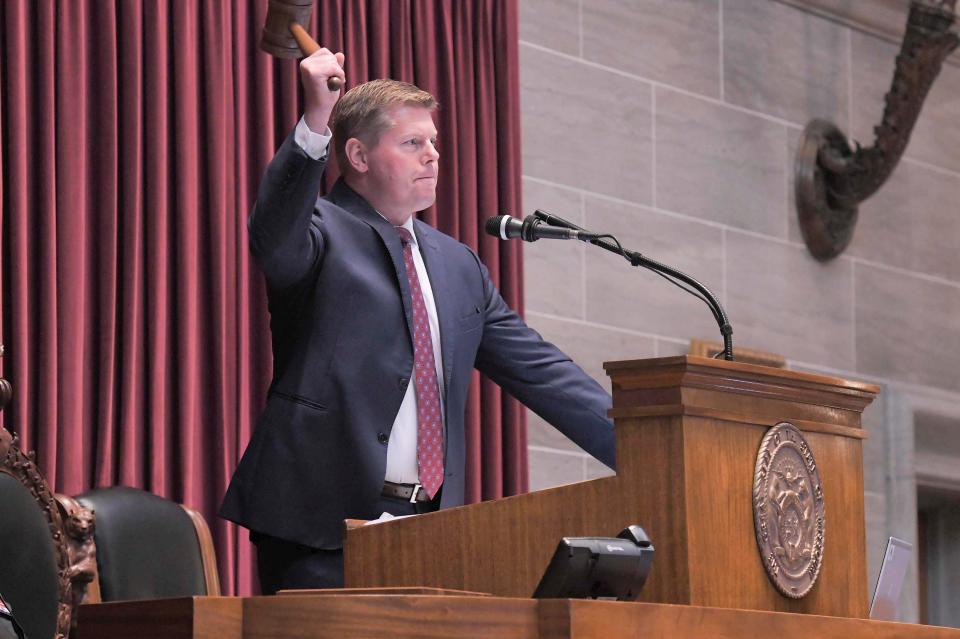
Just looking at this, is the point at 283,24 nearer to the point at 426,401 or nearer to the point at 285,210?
the point at 285,210

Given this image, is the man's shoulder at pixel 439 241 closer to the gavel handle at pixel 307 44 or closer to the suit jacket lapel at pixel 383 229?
the suit jacket lapel at pixel 383 229

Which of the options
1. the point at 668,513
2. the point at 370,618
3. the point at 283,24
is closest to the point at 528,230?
the point at 283,24

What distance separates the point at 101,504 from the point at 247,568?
0.89 m

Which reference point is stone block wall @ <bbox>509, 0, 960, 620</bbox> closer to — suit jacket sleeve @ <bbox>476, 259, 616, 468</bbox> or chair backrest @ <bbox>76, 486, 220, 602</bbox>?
chair backrest @ <bbox>76, 486, 220, 602</bbox>

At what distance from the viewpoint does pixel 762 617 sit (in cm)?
213

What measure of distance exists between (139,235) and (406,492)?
1547 millimetres

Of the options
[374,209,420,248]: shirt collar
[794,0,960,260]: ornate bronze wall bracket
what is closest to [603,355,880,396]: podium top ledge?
[374,209,420,248]: shirt collar

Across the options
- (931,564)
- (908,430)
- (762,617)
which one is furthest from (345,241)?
(931,564)

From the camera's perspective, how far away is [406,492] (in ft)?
9.83

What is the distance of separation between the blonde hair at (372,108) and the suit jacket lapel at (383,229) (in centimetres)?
5

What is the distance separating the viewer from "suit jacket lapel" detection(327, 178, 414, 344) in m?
3.12

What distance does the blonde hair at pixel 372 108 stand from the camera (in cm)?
329

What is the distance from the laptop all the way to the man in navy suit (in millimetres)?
534

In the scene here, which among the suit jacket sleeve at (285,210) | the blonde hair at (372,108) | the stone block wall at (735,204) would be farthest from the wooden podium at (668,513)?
the stone block wall at (735,204)
